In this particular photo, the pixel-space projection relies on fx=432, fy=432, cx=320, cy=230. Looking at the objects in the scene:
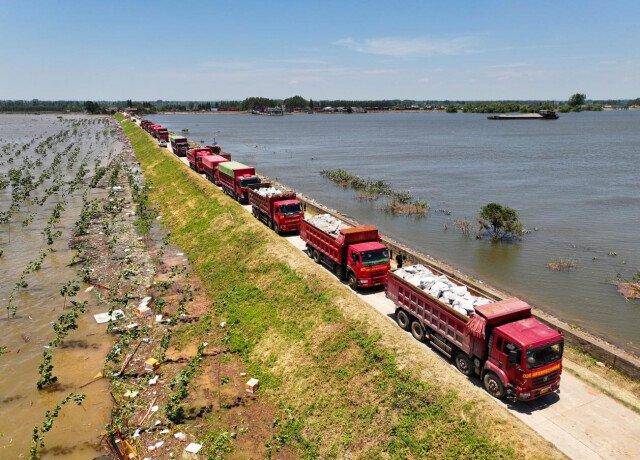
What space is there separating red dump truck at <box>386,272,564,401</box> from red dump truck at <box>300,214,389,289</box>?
4.37m

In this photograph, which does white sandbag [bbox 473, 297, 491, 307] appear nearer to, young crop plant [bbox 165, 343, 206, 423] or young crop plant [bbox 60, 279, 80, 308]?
young crop plant [bbox 165, 343, 206, 423]

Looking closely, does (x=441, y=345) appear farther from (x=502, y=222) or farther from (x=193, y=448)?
(x=502, y=222)

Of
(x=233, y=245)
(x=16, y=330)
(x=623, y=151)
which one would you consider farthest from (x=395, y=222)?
(x=623, y=151)

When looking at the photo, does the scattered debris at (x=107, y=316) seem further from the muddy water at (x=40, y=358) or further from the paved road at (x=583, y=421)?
the paved road at (x=583, y=421)

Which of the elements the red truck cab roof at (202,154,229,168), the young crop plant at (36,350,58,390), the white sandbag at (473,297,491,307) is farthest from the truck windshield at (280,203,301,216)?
the red truck cab roof at (202,154,229,168)

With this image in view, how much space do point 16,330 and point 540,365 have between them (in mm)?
22772

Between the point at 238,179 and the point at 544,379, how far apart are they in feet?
99.1

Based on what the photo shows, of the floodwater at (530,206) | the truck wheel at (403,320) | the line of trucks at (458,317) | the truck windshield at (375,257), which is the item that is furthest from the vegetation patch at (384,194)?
the truck wheel at (403,320)

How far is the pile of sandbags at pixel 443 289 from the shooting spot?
49.8 feet

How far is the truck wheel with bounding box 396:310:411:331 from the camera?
17.4m

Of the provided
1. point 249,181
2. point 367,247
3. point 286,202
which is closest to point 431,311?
point 367,247

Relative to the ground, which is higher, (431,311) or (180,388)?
(431,311)

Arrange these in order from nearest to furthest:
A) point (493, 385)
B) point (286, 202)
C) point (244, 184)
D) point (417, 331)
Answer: point (493, 385) → point (417, 331) → point (286, 202) → point (244, 184)

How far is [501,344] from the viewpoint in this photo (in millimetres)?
13086
